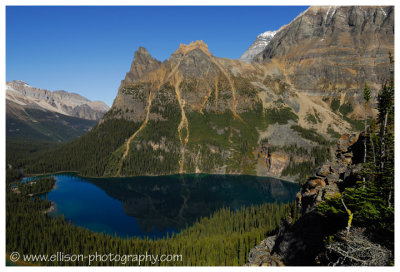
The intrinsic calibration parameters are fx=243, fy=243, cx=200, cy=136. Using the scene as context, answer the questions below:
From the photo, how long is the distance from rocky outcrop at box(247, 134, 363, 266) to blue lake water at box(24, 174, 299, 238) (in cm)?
5838

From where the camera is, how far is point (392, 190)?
2120cm

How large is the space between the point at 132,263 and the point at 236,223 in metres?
40.7

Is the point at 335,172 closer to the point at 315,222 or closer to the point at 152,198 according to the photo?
the point at 315,222

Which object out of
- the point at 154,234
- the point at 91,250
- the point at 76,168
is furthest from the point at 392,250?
the point at 76,168

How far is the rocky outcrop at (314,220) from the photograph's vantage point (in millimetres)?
30884

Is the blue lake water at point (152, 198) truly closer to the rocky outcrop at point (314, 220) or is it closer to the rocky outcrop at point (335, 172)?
the rocky outcrop at point (314, 220)

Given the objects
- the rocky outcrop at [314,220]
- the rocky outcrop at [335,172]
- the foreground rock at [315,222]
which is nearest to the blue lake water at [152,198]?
the rocky outcrop at [314,220]

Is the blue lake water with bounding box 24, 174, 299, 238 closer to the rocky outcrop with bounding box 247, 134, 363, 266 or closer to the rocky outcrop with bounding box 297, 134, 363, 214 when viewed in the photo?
the rocky outcrop with bounding box 247, 134, 363, 266

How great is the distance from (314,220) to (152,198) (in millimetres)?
111617

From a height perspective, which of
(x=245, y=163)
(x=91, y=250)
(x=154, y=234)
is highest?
(x=245, y=163)

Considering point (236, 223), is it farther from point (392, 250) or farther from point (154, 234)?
point (392, 250)

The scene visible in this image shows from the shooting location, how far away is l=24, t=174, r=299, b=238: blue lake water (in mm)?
98625

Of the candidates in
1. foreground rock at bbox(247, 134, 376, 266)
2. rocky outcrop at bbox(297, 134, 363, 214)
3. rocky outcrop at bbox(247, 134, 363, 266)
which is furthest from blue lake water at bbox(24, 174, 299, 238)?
rocky outcrop at bbox(297, 134, 363, 214)

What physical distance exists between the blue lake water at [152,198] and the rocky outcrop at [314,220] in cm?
5838
